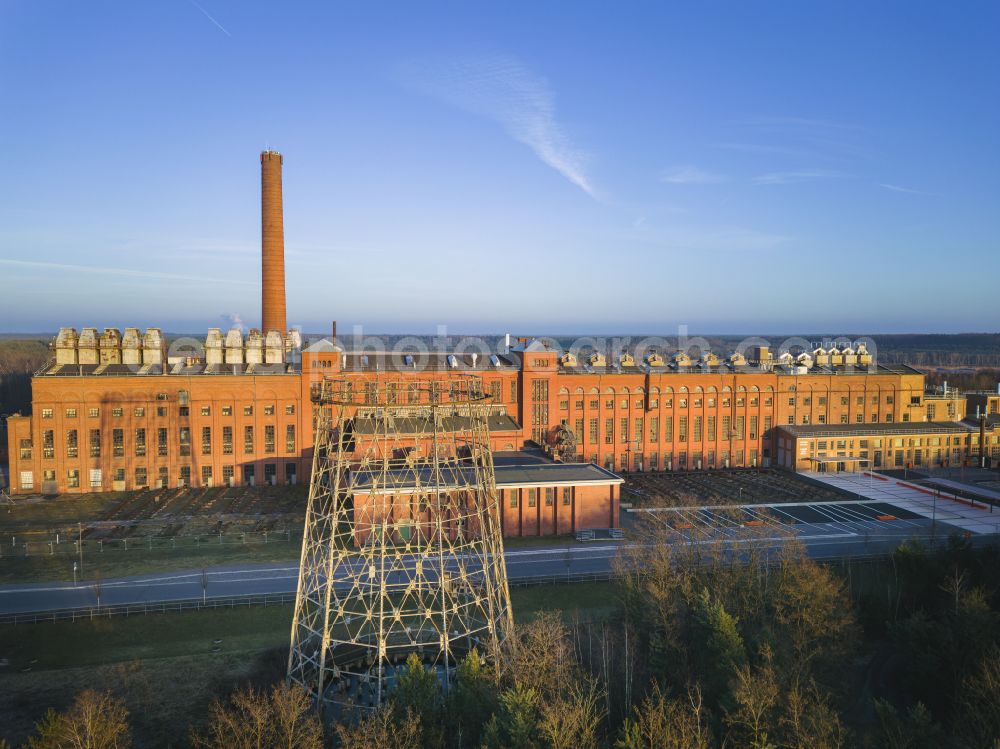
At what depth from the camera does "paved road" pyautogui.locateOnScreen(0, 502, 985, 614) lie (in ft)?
119

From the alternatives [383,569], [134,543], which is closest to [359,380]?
[134,543]

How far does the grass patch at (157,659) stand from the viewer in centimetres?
2538

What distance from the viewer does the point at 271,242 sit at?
245ft

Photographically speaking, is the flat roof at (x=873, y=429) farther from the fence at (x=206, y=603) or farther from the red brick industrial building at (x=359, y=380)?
the fence at (x=206, y=603)

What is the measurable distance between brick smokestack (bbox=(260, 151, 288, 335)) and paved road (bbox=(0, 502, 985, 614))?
39425 mm

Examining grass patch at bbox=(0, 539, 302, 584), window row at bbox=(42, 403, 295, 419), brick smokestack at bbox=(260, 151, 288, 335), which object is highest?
brick smokestack at bbox=(260, 151, 288, 335)

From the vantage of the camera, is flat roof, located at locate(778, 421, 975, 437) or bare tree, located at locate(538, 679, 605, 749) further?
flat roof, located at locate(778, 421, 975, 437)

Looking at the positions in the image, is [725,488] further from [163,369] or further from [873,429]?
[163,369]

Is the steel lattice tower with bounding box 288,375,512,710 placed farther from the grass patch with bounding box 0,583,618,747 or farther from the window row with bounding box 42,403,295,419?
the window row with bounding box 42,403,295,419

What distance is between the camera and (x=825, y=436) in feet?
226

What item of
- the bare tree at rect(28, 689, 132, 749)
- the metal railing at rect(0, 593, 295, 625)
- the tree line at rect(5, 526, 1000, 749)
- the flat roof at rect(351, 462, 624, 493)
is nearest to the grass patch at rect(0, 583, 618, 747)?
the metal railing at rect(0, 593, 295, 625)

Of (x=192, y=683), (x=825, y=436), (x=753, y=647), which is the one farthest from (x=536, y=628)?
(x=825, y=436)

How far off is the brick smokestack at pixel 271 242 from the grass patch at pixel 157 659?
45.5 meters

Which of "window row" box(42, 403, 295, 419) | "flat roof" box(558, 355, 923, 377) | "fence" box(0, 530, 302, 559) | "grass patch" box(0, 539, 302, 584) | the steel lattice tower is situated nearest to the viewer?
the steel lattice tower
